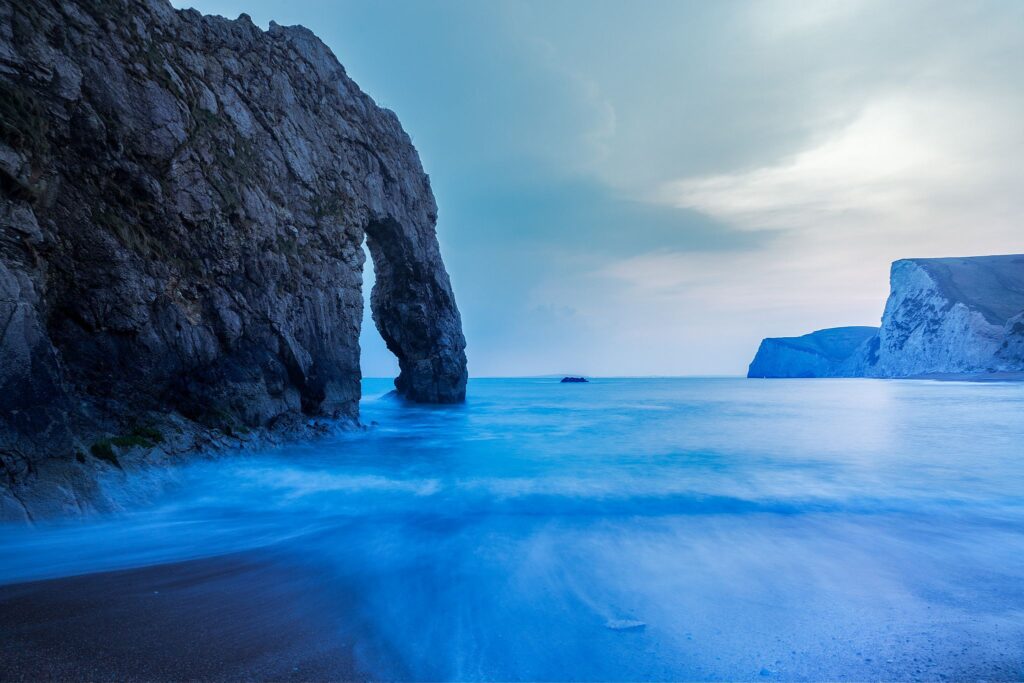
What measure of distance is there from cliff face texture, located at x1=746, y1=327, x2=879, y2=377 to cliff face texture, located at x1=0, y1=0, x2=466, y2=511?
132225 mm

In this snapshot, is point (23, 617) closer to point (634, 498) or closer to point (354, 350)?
point (634, 498)

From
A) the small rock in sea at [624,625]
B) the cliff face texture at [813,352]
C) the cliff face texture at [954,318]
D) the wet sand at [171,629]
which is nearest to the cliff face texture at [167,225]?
the wet sand at [171,629]

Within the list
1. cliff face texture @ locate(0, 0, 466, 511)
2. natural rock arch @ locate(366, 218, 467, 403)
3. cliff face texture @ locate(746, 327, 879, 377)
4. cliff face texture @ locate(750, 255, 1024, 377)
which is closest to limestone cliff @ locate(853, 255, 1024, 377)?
cliff face texture @ locate(750, 255, 1024, 377)

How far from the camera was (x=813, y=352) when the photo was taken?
403ft

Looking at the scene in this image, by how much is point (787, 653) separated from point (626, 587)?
1.48 metres

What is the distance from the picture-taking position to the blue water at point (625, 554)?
3.40 meters

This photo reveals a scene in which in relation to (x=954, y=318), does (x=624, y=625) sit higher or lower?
lower

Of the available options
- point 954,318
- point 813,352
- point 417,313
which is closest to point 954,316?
point 954,318

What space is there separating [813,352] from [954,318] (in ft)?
180

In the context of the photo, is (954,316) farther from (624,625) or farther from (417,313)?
(624,625)

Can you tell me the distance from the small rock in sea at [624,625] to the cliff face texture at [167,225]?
7.65 m

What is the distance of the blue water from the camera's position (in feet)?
11.2

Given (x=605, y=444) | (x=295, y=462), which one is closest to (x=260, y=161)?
(x=295, y=462)

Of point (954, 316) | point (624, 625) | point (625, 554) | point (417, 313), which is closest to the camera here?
point (624, 625)
